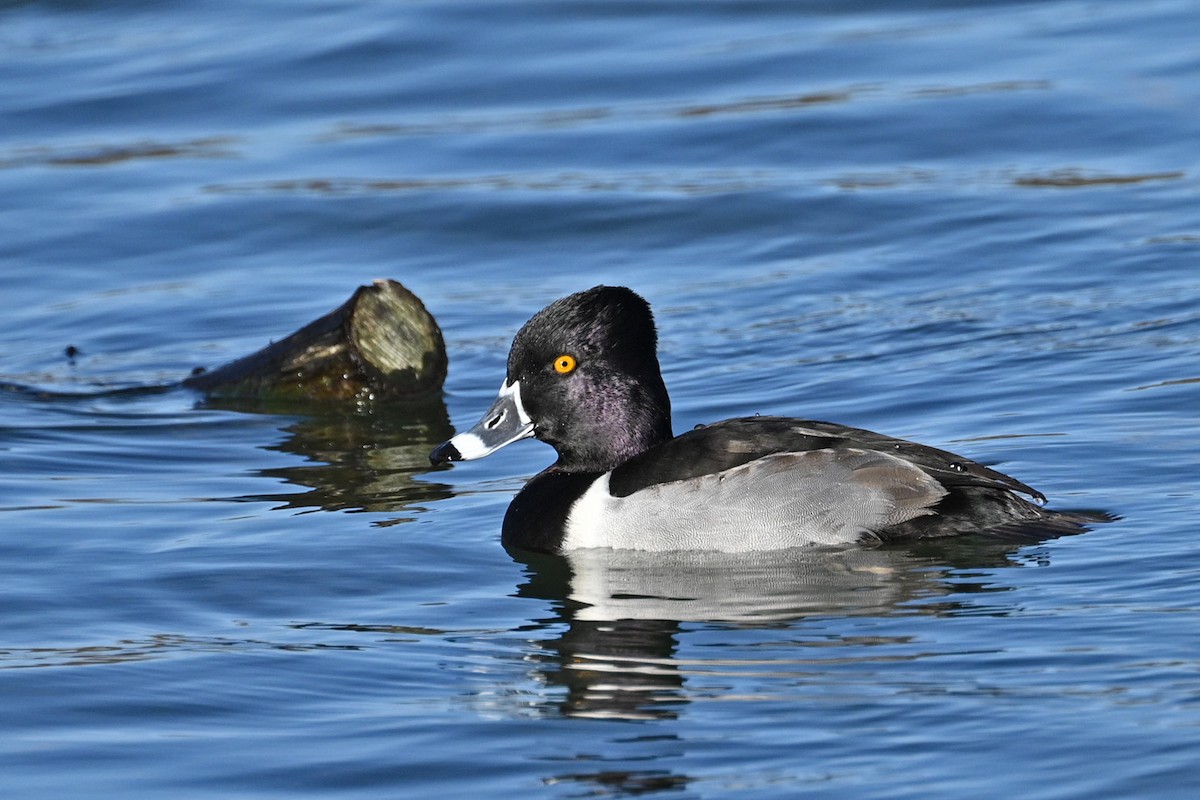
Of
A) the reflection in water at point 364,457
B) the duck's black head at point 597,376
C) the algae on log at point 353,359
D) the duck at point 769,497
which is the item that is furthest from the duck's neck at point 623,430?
the algae on log at point 353,359

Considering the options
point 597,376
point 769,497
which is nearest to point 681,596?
point 769,497

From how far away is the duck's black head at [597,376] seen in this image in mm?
8844

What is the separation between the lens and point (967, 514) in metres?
8.02

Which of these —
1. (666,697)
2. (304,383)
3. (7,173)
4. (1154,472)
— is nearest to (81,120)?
(7,173)

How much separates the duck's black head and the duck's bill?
8cm

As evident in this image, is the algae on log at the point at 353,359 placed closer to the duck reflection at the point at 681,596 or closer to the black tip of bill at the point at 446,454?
the black tip of bill at the point at 446,454

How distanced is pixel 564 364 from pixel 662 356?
11.3ft

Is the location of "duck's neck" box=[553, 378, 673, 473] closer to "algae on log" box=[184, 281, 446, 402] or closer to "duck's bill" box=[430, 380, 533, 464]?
"duck's bill" box=[430, 380, 533, 464]

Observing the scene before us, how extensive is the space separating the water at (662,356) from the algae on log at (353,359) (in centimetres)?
29

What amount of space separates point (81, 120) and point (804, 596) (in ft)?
43.6

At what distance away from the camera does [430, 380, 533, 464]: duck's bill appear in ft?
29.7

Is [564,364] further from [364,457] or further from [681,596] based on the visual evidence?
[364,457]

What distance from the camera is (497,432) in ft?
30.0

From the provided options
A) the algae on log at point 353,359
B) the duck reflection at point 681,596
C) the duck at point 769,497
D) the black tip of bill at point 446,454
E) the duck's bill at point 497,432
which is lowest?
the duck reflection at point 681,596
